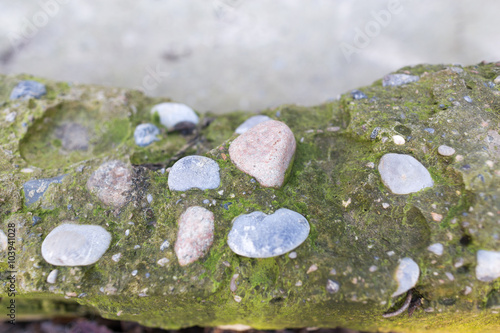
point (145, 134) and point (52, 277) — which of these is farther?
point (145, 134)

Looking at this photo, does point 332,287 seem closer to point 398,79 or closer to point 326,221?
point 326,221

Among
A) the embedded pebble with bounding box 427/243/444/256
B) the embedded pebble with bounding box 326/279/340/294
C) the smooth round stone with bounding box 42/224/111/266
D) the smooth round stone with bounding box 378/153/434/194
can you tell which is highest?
the smooth round stone with bounding box 378/153/434/194

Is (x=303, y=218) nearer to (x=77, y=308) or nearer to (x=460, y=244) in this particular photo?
(x=460, y=244)

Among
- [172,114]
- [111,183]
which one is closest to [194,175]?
[111,183]

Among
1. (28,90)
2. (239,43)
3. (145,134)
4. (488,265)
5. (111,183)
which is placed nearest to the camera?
(488,265)

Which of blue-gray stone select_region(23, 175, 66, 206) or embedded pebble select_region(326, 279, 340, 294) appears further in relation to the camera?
blue-gray stone select_region(23, 175, 66, 206)

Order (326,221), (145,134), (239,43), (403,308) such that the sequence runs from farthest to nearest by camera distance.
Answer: (239,43)
(145,134)
(326,221)
(403,308)

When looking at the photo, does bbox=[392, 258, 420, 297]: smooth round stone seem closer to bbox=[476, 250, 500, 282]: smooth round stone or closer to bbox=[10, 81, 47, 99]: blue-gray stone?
bbox=[476, 250, 500, 282]: smooth round stone

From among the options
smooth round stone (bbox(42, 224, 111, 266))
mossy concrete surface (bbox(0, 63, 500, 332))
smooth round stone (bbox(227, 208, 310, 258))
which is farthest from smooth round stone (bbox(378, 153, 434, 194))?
smooth round stone (bbox(42, 224, 111, 266))
